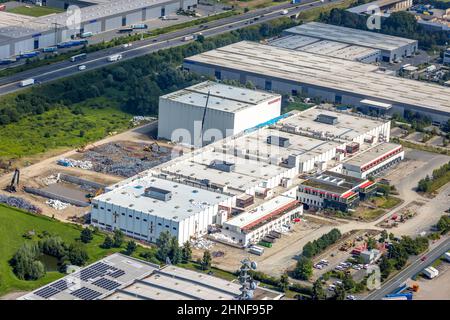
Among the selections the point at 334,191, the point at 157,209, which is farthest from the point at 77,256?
the point at 334,191

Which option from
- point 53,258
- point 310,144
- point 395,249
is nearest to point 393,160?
point 310,144

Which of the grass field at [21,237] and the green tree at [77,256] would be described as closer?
the grass field at [21,237]

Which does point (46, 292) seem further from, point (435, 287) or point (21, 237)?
point (435, 287)

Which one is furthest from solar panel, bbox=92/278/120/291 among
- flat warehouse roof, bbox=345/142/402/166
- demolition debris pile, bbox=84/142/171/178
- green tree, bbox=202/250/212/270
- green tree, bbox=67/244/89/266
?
flat warehouse roof, bbox=345/142/402/166

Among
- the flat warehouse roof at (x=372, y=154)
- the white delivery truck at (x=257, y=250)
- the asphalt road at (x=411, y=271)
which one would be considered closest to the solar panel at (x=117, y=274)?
the white delivery truck at (x=257, y=250)

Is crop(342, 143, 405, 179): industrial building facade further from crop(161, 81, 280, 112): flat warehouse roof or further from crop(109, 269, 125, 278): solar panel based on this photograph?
crop(109, 269, 125, 278): solar panel

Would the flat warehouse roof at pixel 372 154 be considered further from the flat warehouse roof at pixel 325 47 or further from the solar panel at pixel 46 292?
the solar panel at pixel 46 292

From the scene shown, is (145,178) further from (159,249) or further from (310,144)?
(310,144)
